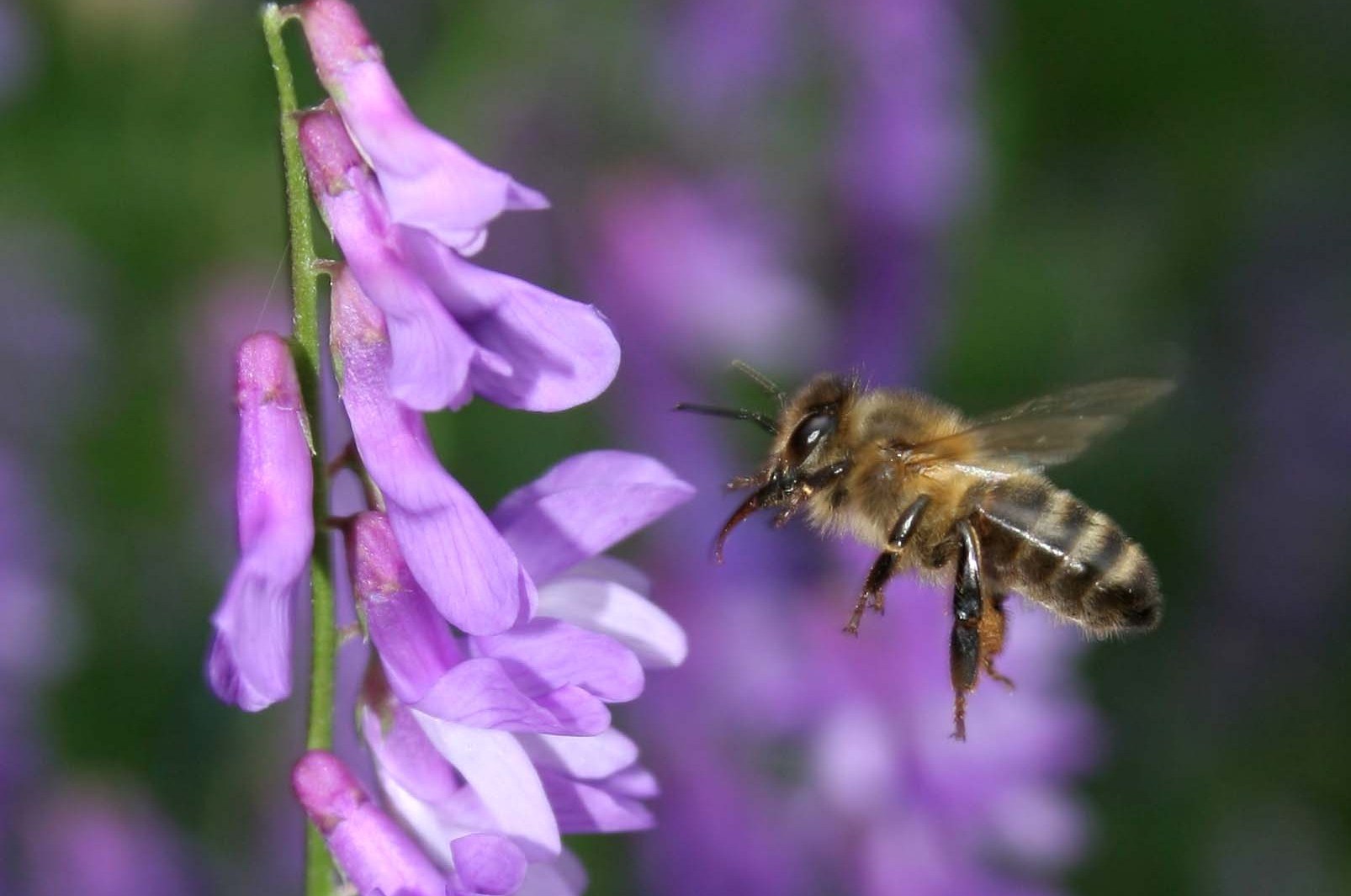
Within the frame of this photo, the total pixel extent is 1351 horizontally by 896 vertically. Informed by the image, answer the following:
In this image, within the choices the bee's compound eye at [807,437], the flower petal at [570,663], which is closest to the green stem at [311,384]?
the flower petal at [570,663]

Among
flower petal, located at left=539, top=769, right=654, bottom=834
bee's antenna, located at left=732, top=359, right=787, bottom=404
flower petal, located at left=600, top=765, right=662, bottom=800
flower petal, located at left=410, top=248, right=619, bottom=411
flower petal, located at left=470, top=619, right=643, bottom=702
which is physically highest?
flower petal, located at left=410, top=248, right=619, bottom=411

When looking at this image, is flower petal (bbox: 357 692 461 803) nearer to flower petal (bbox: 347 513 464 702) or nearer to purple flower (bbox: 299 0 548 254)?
flower petal (bbox: 347 513 464 702)

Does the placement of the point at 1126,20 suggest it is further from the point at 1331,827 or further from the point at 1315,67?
the point at 1331,827

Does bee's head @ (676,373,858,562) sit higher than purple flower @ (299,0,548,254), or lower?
lower

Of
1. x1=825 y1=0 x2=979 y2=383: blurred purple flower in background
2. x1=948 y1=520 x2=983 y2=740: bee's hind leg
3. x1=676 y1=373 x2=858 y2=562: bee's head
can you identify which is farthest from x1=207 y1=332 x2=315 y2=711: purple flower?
x1=825 y1=0 x2=979 y2=383: blurred purple flower in background

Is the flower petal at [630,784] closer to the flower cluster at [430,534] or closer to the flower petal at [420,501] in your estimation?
the flower cluster at [430,534]

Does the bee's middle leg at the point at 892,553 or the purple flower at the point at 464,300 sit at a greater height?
the purple flower at the point at 464,300

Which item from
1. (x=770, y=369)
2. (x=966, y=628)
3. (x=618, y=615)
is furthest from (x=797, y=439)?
(x=770, y=369)

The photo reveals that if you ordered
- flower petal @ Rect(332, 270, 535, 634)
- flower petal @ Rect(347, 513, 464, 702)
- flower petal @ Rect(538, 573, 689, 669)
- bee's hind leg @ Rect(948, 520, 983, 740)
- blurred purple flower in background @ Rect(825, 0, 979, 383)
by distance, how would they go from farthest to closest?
blurred purple flower in background @ Rect(825, 0, 979, 383) → bee's hind leg @ Rect(948, 520, 983, 740) → flower petal @ Rect(538, 573, 689, 669) → flower petal @ Rect(347, 513, 464, 702) → flower petal @ Rect(332, 270, 535, 634)
